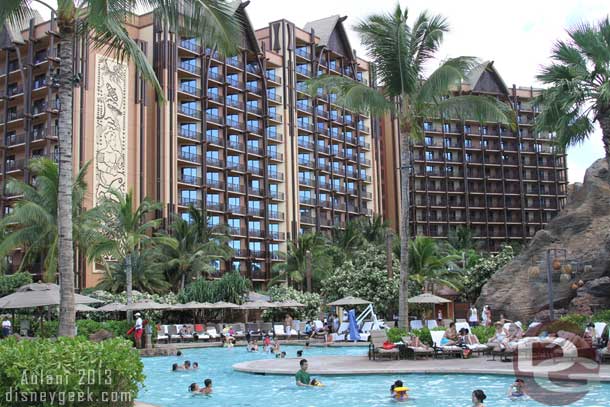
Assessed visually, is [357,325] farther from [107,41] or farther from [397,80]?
[107,41]

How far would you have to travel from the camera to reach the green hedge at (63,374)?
897 centimetres

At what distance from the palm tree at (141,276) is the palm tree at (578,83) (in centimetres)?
2878

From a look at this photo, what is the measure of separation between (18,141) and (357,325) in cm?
3541

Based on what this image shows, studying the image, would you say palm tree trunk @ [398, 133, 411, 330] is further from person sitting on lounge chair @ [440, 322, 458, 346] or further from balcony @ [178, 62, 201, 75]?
balcony @ [178, 62, 201, 75]

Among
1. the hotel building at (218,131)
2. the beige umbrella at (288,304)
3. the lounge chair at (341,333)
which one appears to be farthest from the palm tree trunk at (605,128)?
the hotel building at (218,131)

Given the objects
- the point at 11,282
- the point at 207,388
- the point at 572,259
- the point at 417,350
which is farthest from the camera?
Answer: the point at 11,282

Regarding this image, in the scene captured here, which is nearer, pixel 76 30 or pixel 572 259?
pixel 76 30

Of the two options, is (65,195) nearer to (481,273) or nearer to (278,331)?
(278,331)

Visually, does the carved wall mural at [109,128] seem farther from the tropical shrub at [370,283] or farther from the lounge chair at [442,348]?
the lounge chair at [442,348]

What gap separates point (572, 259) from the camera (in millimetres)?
31031

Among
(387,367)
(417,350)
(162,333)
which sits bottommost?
(162,333)

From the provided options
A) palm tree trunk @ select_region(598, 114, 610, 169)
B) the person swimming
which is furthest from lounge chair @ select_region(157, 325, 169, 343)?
the person swimming

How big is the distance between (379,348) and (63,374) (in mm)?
13609

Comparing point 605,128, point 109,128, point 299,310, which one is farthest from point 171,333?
point 109,128
